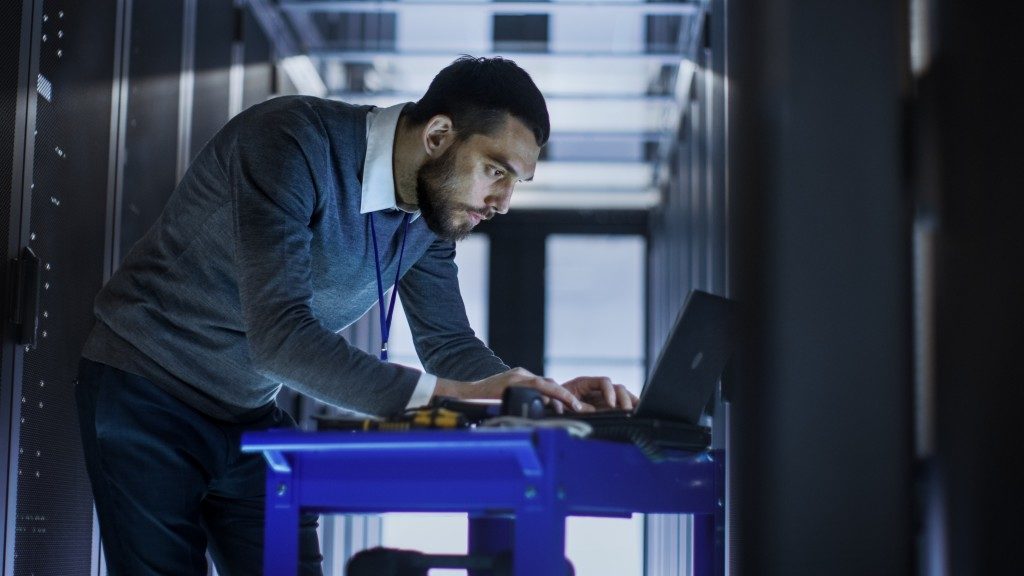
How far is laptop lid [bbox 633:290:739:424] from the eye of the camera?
1.91m

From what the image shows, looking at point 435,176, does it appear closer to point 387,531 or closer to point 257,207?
point 257,207

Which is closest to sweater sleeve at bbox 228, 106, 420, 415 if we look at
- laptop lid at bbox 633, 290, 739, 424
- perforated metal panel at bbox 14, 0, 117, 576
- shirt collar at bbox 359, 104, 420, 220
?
shirt collar at bbox 359, 104, 420, 220

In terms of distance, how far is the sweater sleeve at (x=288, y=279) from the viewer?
74.7 inches

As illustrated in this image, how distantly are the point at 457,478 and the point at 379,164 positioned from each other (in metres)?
0.82

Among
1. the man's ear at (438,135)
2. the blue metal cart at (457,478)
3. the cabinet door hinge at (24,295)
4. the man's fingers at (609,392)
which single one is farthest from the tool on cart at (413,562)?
the cabinet door hinge at (24,295)

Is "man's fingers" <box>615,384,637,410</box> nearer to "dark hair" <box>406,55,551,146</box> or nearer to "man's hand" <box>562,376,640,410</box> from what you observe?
"man's hand" <box>562,376,640,410</box>

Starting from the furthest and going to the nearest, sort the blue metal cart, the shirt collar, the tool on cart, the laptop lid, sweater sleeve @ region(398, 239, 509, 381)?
sweater sleeve @ region(398, 239, 509, 381) < the shirt collar < the laptop lid < the tool on cart < the blue metal cart

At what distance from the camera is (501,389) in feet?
6.30

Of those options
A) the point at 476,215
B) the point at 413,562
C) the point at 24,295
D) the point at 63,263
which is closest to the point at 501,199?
the point at 476,215

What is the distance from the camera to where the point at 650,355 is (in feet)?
26.8

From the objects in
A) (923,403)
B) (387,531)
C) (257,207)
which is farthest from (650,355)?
(923,403)

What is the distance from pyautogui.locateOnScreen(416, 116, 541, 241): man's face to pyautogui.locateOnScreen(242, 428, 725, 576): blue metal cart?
0.66 metres

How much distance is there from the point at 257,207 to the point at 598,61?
14.1 ft

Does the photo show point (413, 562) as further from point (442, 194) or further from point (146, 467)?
point (442, 194)
